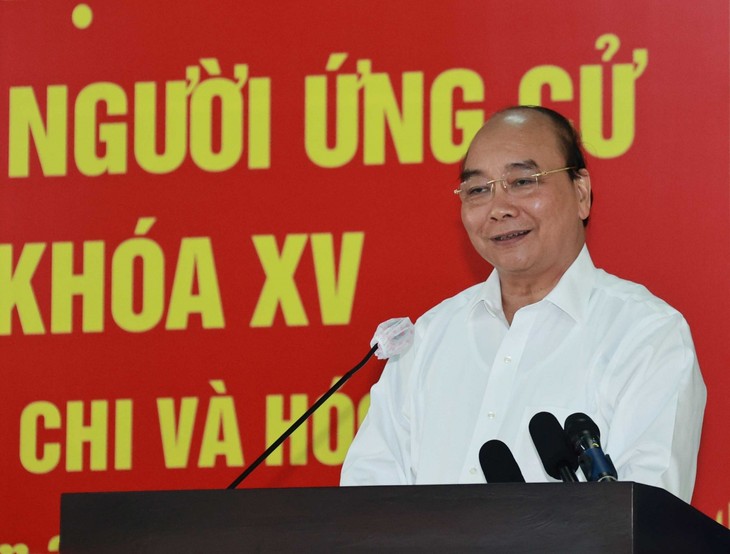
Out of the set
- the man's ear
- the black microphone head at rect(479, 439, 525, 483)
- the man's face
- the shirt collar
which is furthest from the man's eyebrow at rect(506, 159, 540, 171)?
the black microphone head at rect(479, 439, 525, 483)

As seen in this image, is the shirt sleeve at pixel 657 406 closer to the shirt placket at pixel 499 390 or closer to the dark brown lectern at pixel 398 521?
the shirt placket at pixel 499 390

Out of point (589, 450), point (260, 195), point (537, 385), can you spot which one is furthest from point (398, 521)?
point (260, 195)

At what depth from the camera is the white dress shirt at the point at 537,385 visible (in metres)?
2.43

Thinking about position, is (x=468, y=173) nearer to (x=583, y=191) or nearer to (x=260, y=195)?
(x=583, y=191)

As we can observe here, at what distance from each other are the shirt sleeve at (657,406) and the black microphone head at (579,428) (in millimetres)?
491

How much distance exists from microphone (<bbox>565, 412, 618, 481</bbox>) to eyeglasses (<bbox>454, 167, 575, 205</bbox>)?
1020 millimetres

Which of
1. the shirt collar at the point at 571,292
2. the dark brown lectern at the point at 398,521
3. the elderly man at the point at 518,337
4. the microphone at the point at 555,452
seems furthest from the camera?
the shirt collar at the point at 571,292

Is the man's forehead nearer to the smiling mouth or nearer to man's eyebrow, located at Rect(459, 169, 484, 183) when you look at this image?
man's eyebrow, located at Rect(459, 169, 484, 183)

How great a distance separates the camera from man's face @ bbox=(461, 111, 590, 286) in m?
2.81

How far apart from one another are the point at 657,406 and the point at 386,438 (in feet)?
2.27

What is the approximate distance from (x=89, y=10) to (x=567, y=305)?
5.44 ft

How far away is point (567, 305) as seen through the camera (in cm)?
278

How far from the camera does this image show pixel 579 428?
6.11 ft

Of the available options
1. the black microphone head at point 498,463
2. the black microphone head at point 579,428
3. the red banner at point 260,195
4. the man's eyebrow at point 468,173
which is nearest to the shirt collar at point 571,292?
the man's eyebrow at point 468,173
